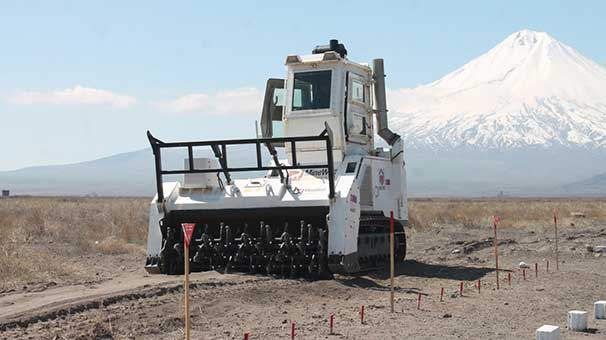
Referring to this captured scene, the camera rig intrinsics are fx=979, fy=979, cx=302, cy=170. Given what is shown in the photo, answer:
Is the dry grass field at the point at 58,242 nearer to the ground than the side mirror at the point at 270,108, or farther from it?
nearer to the ground

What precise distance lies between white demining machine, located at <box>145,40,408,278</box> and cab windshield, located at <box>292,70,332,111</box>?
0.07 ft

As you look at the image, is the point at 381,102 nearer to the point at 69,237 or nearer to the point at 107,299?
the point at 107,299

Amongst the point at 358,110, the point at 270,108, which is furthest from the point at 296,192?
the point at 270,108

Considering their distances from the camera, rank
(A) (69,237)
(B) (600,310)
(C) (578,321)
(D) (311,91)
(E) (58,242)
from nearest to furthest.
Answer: (C) (578,321)
(B) (600,310)
(D) (311,91)
(E) (58,242)
(A) (69,237)

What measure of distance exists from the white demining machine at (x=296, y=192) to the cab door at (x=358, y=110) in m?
0.02

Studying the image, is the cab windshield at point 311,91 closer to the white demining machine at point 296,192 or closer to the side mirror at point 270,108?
the white demining machine at point 296,192

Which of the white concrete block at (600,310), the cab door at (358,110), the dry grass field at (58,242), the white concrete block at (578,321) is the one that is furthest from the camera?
the cab door at (358,110)

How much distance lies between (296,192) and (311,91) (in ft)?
10.2

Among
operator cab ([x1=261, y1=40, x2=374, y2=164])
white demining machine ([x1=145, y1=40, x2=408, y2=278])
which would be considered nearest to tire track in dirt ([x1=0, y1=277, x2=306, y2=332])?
white demining machine ([x1=145, y1=40, x2=408, y2=278])

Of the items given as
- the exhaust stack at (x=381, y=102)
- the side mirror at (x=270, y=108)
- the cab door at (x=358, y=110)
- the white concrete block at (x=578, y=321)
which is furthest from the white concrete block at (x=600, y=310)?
the side mirror at (x=270, y=108)

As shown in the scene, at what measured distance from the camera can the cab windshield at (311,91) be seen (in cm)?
1995

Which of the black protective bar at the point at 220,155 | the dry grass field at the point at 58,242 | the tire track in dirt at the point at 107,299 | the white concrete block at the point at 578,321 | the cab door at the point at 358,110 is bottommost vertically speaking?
the white concrete block at the point at 578,321

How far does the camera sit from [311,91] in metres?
20.2

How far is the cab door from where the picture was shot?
66.1 feet
